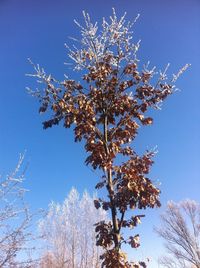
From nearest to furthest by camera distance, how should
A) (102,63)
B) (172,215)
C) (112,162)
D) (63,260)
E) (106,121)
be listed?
(112,162) < (106,121) < (102,63) < (172,215) < (63,260)

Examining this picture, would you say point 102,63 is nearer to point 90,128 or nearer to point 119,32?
point 119,32

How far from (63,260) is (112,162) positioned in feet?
54.2

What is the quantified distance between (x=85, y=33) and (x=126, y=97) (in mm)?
1608

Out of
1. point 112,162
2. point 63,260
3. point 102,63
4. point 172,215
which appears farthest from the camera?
point 63,260

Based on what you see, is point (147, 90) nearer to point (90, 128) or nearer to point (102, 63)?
point (102, 63)

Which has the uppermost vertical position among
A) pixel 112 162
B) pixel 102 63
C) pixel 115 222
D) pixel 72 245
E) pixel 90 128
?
pixel 72 245

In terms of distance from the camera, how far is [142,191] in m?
3.85

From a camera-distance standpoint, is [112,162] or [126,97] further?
[126,97]

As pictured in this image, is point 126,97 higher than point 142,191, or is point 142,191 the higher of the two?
point 126,97

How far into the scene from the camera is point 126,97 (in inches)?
187

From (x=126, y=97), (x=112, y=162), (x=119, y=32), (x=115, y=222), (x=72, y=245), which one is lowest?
(x=115, y=222)

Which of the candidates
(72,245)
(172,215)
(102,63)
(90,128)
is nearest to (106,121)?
(90,128)

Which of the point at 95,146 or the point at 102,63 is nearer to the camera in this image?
the point at 95,146

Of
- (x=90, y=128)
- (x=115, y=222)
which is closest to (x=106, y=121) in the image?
(x=90, y=128)
